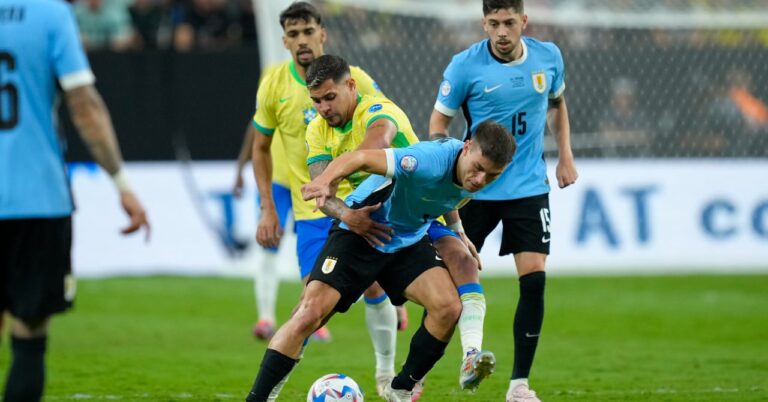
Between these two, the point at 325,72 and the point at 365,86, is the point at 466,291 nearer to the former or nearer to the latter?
the point at 325,72

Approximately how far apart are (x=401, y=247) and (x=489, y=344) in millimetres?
4423

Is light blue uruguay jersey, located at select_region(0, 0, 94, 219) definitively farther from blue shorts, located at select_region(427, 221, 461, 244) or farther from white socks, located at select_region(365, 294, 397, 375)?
white socks, located at select_region(365, 294, 397, 375)

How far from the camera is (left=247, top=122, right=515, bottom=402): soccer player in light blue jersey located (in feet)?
21.0

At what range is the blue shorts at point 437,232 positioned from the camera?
7.29 m

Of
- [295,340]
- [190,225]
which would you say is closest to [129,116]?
[190,225]

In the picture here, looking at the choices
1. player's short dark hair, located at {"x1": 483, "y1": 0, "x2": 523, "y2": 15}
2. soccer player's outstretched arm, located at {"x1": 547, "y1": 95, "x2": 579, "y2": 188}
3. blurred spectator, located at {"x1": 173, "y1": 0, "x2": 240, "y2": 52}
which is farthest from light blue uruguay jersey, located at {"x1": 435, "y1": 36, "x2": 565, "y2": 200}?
blurred spectator, located at {"x1": 173, "y1": 0, "x2": 240, "y2": 52}

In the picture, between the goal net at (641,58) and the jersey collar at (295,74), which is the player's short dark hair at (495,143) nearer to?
the jersey collar at (295,74)

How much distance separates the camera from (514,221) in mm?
7812

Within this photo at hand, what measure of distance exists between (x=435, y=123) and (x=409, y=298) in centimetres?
145

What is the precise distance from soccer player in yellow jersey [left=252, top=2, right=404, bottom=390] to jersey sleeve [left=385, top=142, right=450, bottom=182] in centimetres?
A: 170

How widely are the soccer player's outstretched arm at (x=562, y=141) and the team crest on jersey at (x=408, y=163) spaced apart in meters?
1.78

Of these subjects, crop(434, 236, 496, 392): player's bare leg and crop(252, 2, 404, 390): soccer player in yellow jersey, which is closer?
crop(434, 236, 496, 392): player's bare leg

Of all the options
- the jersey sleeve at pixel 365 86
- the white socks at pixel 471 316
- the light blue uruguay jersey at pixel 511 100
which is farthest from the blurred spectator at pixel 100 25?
the white socks at pixel 471 316

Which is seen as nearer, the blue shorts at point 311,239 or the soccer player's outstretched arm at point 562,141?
the soccer player's outstretched arm at point 562,141
